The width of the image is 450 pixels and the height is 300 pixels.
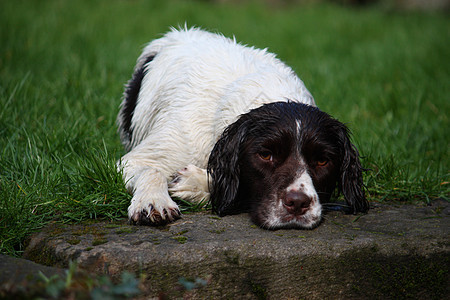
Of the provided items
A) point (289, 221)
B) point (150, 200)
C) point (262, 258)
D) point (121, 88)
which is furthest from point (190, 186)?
point (121, 88)

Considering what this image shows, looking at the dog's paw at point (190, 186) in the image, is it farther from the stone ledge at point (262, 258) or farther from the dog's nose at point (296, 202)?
the dog's nose at point (296, 202)

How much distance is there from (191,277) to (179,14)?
916cm

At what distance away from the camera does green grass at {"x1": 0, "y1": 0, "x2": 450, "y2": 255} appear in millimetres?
3320

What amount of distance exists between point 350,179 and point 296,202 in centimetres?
63

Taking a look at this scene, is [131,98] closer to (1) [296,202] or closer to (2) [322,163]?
(2) [322,163]

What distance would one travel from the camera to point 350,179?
10.8 ft

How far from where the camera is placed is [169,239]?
8.75 feet

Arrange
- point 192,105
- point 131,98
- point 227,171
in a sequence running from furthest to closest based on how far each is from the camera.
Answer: point 131,98 → point 192,105 → point 227,171

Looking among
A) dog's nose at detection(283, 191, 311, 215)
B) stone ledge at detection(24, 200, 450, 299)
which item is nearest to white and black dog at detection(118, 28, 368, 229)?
dog's nose at detection(283, 191, 311, 215)

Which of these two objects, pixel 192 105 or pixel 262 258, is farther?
pixel 192 105

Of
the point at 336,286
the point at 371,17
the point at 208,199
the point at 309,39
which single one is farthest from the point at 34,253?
the point at 371,17

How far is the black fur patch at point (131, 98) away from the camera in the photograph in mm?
4461

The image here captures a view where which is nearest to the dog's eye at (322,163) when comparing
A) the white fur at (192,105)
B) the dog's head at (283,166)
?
the dog's head at (283,166)

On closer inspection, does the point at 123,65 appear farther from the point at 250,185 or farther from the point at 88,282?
the point at 88,282
